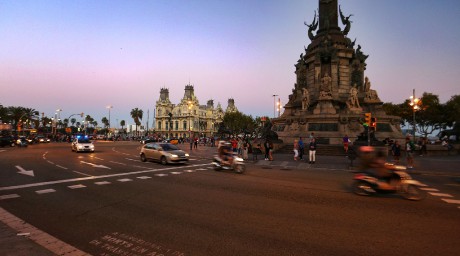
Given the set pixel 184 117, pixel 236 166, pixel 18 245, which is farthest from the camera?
pixel 184 117

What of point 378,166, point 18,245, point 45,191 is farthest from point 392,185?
point 45,191

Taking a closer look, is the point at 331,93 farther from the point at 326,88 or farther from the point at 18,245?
the point at 18,245

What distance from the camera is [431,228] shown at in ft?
18.4

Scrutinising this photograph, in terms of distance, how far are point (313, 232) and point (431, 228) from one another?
8.26 ft

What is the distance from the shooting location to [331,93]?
31250 mm

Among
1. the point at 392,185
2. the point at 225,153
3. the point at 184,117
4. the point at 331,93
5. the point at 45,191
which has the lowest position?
the point at 45,191

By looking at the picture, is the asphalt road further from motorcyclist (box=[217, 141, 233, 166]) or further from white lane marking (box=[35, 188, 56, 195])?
motorcyclist (box=[217, 141, 233, 166])

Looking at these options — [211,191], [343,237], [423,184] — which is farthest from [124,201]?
[423,184]

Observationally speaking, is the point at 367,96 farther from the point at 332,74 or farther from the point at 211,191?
the point at 211,191

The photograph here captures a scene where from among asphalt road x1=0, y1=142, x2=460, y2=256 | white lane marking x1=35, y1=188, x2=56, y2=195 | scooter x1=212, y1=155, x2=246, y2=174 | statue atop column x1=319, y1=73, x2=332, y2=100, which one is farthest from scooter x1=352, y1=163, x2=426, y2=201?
statue atop column x1=319, y1=73, x2=332, y2=100

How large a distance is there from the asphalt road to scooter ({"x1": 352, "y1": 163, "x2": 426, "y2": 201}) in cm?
42

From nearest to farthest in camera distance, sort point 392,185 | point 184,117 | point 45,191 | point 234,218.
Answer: point 234,218 → point 392,185 → point 45,191 → point 184,117

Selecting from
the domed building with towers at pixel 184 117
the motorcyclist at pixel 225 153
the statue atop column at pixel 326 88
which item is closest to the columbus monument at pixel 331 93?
the statue atop column at pixel 326 88

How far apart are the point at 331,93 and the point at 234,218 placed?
28.2 m
